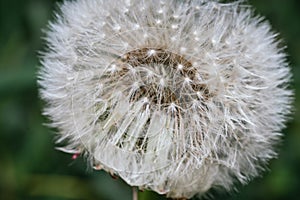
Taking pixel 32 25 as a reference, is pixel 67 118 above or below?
below

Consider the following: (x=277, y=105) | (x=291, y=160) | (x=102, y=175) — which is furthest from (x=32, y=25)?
(x=277, y=105)

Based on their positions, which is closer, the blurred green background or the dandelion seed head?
the dandelion seed head

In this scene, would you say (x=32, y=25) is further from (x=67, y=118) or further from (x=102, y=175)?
(x=67, y=118)

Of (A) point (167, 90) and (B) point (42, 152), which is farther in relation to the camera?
(B) point (42, 152)

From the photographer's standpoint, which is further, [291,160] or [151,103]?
[291,160]

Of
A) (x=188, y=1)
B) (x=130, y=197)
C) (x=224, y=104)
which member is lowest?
(x=130, y=197)
